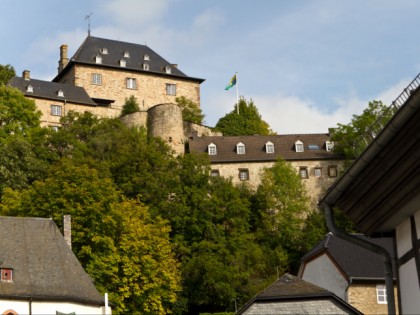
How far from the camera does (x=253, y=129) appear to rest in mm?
93062

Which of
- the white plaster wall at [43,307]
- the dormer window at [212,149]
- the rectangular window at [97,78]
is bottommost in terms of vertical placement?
the white plaster wall at [43,307]

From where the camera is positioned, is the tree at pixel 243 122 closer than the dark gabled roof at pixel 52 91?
No

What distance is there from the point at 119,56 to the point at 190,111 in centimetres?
1253

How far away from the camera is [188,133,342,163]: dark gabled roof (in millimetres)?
77688

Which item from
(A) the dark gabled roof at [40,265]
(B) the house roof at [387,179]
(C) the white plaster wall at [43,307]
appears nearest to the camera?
(B) the house roof at [387,179]

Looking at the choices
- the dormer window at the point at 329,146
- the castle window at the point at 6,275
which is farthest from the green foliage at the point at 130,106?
the castle window at the point at 6,275

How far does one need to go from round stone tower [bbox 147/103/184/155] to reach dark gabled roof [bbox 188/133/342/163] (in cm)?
135

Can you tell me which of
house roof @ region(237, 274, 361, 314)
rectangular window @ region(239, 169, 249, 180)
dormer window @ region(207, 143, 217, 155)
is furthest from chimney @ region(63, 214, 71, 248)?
dormer window @ region(207, 143, 217, 155)

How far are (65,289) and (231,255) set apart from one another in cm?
2486

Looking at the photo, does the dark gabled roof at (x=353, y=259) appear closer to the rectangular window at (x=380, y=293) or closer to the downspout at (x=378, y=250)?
the rectangular window at (x=380, y=293)

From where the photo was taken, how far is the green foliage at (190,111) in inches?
3440

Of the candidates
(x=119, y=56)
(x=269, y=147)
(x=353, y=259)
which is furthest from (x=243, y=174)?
(x=353, y=259)

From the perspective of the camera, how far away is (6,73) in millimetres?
84000

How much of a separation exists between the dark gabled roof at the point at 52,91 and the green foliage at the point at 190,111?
363 inches
